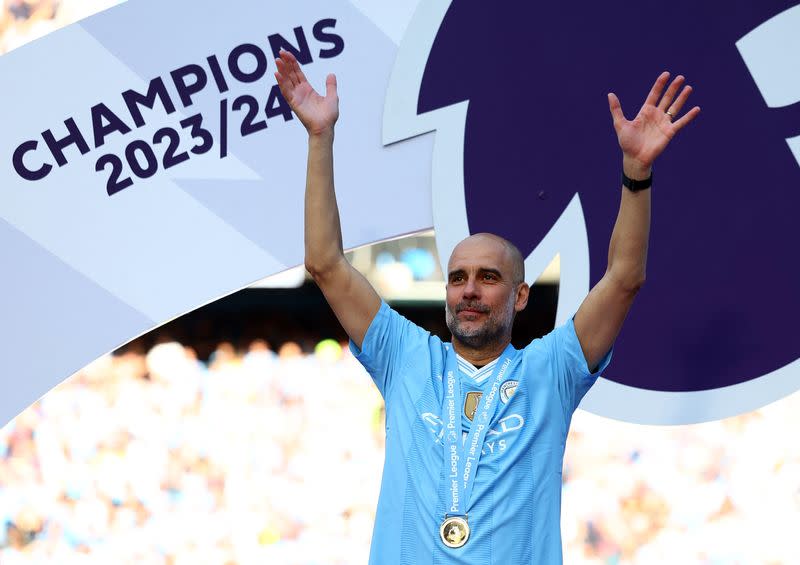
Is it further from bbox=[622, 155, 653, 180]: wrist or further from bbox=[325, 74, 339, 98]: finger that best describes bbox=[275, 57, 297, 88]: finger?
bbox=[622, 155, 653, 180]: wrist

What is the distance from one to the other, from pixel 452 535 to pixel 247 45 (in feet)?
4.98

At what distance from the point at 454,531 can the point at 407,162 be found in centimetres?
117

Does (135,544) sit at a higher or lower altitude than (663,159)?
lower

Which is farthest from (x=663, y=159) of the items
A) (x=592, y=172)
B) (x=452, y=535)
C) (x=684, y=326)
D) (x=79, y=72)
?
(x=79, y=72)

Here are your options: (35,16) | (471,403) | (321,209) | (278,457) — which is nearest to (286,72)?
(321,209)

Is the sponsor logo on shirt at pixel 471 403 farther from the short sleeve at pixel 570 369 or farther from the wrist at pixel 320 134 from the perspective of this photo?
the wrist at pixel 320 134

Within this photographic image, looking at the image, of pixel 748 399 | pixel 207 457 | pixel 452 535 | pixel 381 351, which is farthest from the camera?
pixel 207 457

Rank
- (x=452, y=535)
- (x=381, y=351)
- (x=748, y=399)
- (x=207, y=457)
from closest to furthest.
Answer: (x=452, y=535) → (x=381, y=351) → (x=748, y=399) → (x=207, y=457)

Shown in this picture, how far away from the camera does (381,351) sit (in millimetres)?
2348

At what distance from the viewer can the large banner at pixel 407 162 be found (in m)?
2.89

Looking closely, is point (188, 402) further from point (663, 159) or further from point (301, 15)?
point (663, 159)

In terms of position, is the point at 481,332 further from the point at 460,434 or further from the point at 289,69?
the point at 289,69

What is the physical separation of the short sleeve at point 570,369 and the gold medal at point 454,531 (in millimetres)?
348

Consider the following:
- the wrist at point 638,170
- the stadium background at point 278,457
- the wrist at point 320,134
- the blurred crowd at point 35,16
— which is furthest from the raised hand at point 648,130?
the blurred crowd at point 35,16
